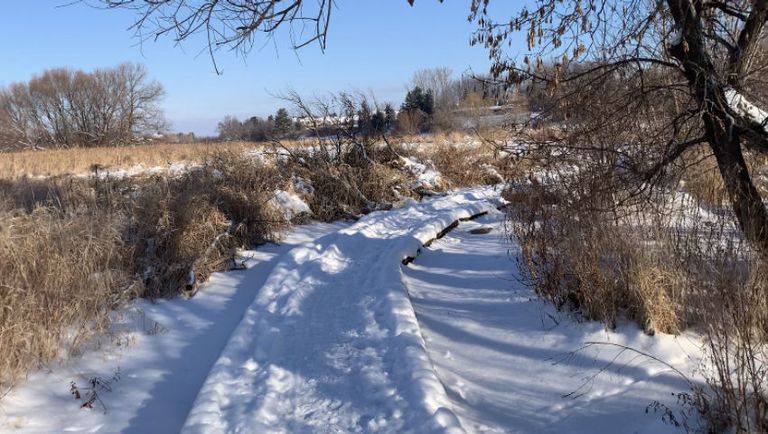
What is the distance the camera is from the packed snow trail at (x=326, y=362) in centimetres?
366

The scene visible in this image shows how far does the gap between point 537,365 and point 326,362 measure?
1.75m

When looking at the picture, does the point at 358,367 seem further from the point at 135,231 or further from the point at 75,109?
the point at 75,109

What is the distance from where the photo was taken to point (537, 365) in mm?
4379

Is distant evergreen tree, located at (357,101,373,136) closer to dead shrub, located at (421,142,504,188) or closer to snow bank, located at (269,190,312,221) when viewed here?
dead shrub, located at (421,142,504,188)

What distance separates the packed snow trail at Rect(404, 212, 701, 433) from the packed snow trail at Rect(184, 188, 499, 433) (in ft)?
1.01

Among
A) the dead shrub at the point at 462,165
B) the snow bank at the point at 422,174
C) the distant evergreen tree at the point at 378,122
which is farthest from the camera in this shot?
the dead shrub at the point at 462,165

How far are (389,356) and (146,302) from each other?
3.22 meters

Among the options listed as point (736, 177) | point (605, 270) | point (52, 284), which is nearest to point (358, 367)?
point (605, 270)

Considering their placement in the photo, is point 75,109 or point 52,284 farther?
point 75,109

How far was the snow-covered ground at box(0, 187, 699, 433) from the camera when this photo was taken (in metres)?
3.67

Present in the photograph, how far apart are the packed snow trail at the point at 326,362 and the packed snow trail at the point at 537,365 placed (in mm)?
309

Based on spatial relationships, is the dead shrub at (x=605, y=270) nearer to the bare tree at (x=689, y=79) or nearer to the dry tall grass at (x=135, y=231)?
the bare tree at (x=689, y=79)

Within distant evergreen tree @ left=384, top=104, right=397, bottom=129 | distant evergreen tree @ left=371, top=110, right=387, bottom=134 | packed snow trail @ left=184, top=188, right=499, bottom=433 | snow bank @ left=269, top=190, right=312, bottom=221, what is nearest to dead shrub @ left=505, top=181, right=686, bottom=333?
packed snow trail @ left=184, top=188, right=499, bottom=433

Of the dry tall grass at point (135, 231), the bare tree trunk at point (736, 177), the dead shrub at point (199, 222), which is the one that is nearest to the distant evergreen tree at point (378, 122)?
the dry tall grass at point (135, 231)
